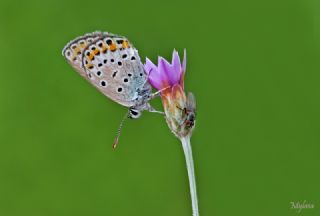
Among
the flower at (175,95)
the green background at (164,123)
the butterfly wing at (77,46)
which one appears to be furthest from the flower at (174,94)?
the green background at (164,123)

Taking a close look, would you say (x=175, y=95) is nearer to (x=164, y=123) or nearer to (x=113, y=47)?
(x=113, y=47)

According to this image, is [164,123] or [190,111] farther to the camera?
[164,123]

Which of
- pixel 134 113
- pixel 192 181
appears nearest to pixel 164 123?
pixel 134 113

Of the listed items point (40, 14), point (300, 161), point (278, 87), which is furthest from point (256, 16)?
point (40, 14)

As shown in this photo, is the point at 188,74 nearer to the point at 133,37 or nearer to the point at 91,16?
the point at 133,37

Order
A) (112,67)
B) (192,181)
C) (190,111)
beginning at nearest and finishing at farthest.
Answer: (192,181), (190,111), (112,67)
